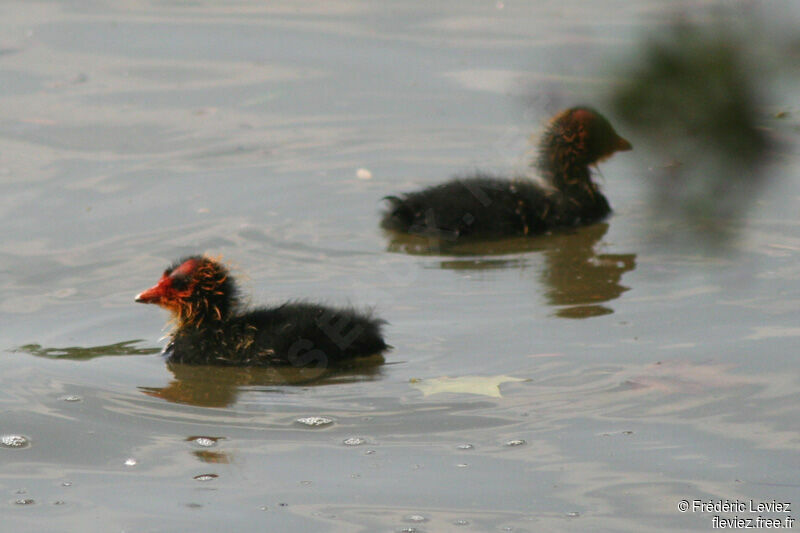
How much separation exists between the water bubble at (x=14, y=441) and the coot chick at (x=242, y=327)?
1.10m

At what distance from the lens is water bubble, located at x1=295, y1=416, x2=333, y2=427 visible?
15.6ft

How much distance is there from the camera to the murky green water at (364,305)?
408 cm

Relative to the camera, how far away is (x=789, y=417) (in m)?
4.71

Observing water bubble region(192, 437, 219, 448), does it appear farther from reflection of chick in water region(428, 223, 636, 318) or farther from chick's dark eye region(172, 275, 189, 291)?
reflection of chick in water region(428, 223, 636, 318)

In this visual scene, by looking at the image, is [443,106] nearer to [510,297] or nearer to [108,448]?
[510,297]

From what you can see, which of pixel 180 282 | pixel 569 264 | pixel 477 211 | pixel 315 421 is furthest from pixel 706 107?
pixel 477 211

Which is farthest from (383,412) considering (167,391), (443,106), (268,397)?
(443,106)

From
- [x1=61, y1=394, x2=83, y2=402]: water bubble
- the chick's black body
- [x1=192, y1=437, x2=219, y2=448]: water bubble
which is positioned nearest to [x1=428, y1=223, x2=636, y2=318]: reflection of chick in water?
the chick's black body

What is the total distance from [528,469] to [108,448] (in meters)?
1.63

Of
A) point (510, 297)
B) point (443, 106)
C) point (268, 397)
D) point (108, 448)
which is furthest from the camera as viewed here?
point (443, 106)

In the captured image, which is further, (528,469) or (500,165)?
(500,165)

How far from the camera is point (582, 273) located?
6.98 meters

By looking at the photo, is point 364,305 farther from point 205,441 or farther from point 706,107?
point 706,107

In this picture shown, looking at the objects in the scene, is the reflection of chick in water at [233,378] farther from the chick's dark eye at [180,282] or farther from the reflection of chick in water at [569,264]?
the reflection of chick in water at [569,264]
